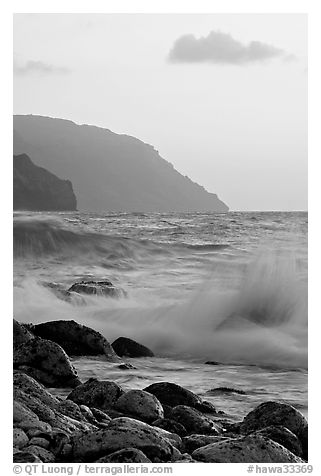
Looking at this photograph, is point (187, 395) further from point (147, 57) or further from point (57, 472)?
point (147, 57)

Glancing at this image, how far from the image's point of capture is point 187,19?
18.1 feet

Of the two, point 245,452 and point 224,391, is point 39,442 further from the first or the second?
point 224,391

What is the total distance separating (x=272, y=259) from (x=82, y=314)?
1.89m

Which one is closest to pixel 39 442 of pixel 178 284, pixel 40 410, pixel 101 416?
pixel 40 410

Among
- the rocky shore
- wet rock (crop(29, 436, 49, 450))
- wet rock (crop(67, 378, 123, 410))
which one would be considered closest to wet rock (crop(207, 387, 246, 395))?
the rocky shore

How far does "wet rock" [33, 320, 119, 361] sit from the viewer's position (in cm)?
702

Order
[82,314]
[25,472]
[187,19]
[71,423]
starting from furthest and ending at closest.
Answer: [82,314] < [187,19] < [71,423] < [25,472]

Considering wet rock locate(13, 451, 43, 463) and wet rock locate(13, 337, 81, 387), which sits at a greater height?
wet rock locate(13, 337, 81, 387)

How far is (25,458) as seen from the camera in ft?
14.2

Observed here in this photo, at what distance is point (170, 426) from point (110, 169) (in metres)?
2.49

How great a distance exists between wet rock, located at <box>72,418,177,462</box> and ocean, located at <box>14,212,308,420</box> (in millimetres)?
1815

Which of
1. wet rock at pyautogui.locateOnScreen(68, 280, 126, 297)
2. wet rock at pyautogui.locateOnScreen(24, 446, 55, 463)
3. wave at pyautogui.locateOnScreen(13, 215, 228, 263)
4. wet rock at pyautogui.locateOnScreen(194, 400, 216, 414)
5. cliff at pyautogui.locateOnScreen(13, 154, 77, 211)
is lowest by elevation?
wet rock at pyautogui.locateOnScreen(194, 400, 216, 414)

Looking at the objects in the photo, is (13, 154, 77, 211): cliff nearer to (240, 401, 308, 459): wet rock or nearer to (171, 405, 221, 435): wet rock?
(171, 405, 221, 435): wet rock
